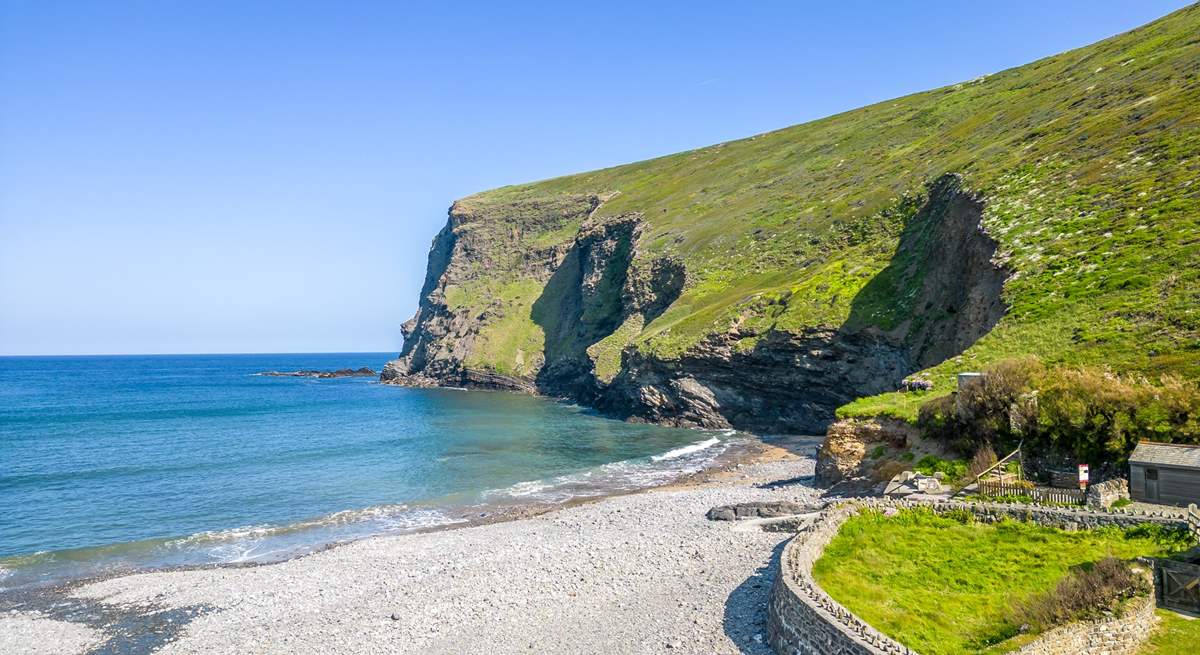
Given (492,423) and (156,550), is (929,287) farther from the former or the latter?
(156,550)

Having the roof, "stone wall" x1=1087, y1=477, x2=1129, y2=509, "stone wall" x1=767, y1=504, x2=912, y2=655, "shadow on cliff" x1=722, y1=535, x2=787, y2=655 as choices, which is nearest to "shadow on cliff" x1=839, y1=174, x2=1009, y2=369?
the roof

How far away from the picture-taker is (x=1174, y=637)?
44.6 ft

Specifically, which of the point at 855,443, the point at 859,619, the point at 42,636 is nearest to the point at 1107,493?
the point at 859,619

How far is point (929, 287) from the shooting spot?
5450 centimetres

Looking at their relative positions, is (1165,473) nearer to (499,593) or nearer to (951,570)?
(951,570)

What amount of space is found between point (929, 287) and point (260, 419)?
75173 mm

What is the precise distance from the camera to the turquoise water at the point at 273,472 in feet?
113

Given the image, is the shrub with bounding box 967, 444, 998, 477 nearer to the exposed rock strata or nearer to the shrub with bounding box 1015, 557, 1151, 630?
the exposed rock strata

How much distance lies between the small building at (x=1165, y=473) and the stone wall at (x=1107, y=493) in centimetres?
30

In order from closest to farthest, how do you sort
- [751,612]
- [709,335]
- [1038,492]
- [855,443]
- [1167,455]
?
[751,612] → [1167,455] → [1038,492] → [855,443] → [709,335]

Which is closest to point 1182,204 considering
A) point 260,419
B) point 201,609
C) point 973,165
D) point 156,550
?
point 973,165

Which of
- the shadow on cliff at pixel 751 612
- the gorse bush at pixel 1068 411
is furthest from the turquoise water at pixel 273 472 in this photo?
the gorse bush at pixel 1068 411

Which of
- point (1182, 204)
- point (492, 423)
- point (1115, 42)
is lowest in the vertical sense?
point (492, 423)

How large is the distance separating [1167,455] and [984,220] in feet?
101
